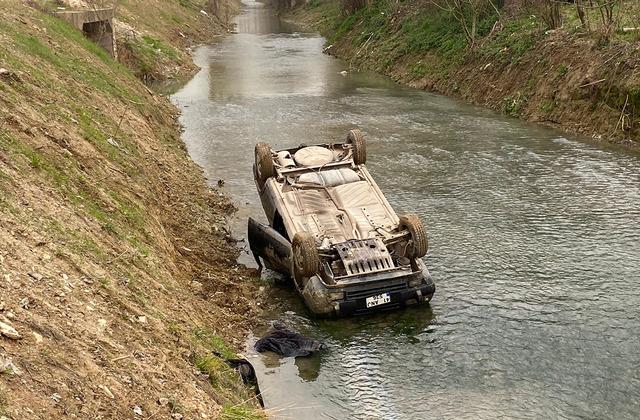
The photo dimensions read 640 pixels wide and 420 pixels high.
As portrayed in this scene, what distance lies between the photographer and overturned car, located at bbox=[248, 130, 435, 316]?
12.8 metres

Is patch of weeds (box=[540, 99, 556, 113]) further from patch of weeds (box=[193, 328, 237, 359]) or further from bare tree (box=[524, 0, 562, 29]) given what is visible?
patch of weeds (box=[193, 328, 237, 359])

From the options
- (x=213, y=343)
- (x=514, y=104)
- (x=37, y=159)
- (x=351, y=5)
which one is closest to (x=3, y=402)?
(x=213, y=343)

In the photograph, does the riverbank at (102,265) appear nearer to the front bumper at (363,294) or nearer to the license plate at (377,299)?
the front bumper at (363,294)

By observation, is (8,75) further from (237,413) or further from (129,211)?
(237,413)

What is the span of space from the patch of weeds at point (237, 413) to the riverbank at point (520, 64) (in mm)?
20053

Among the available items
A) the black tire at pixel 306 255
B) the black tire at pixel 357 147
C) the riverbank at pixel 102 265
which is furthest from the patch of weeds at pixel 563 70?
the black tire at pixel 306 255

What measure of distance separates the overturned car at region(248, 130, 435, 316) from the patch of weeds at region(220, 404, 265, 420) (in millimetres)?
3945

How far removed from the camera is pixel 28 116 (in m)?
14.4

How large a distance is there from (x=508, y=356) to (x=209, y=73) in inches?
1375

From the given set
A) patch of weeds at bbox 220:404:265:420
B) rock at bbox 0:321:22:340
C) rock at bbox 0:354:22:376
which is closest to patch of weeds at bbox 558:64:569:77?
patch of weeds at bbox 220:404:265:420

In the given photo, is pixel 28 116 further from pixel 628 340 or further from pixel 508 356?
pixel 628 340

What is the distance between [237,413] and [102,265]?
10.7 ft

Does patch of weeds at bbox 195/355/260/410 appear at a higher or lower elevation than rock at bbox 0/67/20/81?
lower

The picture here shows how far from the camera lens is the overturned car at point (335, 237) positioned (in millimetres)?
12781
